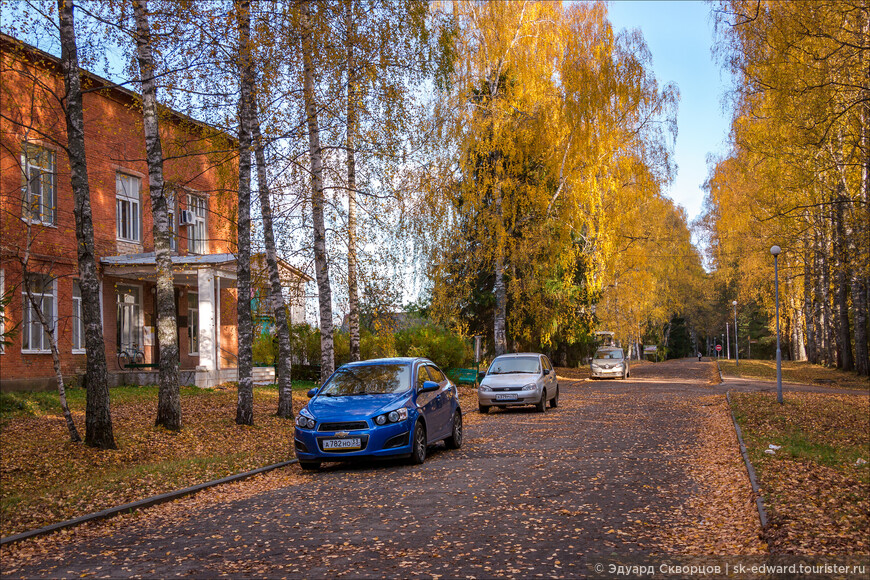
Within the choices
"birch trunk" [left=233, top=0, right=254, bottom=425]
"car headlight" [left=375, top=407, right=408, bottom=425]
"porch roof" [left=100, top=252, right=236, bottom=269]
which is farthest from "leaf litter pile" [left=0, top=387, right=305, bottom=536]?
"porch roof" [left=100, top=252, right=236, bottom=269]

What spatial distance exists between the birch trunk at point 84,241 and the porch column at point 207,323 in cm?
1439

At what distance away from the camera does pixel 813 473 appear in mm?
9352

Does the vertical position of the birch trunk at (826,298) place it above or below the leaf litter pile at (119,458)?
above

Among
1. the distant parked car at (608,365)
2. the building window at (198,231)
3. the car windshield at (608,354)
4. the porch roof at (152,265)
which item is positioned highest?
the building window at (198,231)

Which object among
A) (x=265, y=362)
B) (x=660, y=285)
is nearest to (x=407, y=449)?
(x=265, y=362)

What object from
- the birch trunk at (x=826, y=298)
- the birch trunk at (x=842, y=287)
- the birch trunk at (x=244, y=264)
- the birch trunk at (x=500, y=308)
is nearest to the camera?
the birch trunk at (x=244, y=264)

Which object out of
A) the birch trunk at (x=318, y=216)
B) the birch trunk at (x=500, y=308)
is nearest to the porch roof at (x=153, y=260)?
the birch trunk at (x=318, y=216)

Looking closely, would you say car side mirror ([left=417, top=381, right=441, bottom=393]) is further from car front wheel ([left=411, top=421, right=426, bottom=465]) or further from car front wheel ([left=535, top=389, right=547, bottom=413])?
car front wheel ([left=535, top=389, right=547, bottom=413])

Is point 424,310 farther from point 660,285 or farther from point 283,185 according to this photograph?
point 660,285

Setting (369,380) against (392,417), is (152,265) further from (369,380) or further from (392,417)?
(392,417)

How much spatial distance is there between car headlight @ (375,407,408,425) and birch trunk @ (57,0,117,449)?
14.8ft

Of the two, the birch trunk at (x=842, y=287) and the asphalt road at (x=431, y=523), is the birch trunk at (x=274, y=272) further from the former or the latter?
the birch trunk at (x=842, y=287)

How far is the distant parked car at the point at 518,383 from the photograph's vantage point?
20.3 metres

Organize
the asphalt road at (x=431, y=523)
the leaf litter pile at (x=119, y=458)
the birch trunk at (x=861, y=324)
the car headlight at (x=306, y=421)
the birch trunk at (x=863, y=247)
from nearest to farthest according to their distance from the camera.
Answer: the asphalt road at (x=431, y=523)
the leaf litter pile at (x=119, y=458)
the car headlight at (x=306, y=421)
the birch trunk at (x=863, y=247)
the birch trunk at (x=861, y=324)
